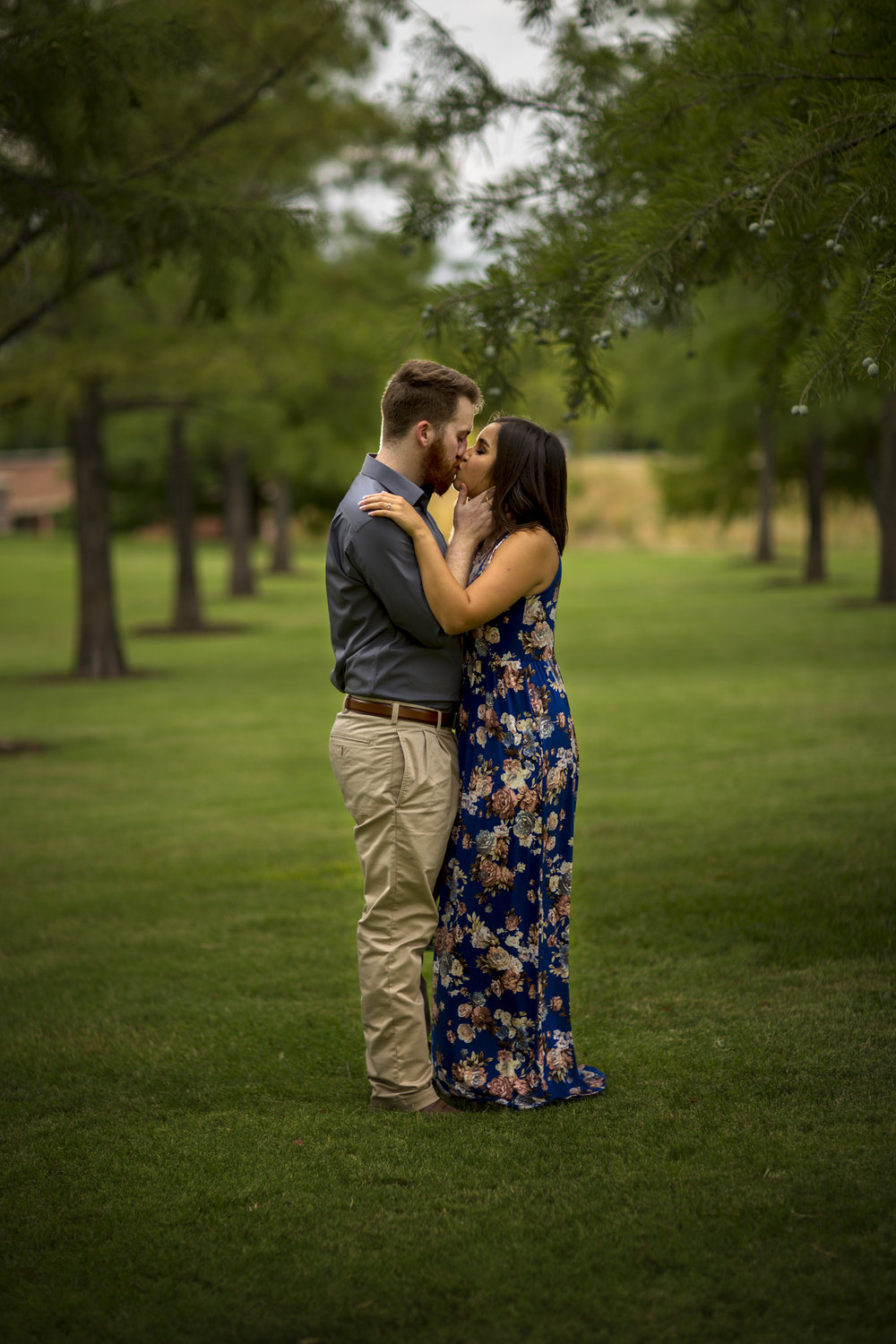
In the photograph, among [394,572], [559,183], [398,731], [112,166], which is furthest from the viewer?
[112,166]

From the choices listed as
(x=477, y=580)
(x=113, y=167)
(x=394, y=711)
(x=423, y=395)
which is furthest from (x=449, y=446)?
(x=113, y=167)

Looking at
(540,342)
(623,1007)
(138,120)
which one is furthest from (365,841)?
(138,120)

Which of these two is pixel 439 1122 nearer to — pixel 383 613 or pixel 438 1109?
pixel 438 1109

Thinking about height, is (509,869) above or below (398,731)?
below

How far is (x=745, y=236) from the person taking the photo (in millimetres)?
4820

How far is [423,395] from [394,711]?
35.3 inches

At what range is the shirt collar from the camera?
365cm

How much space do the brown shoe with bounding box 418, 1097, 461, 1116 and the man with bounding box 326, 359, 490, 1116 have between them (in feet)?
0.68

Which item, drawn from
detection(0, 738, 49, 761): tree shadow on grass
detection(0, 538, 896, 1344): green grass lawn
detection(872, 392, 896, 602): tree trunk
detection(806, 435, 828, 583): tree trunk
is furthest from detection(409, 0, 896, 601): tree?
detection(806, 435, 828, 583): tree trunk

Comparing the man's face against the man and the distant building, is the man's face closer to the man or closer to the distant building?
the man

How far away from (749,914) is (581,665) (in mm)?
9966

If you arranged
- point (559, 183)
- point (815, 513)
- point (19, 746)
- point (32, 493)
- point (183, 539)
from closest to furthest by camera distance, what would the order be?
point (559, 183) → point (19, 746) → point (183, 539) → point (815, 513) → point (32, 493)

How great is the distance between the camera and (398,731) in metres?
3.65

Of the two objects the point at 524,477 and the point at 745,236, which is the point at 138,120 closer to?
the point at 745,236
